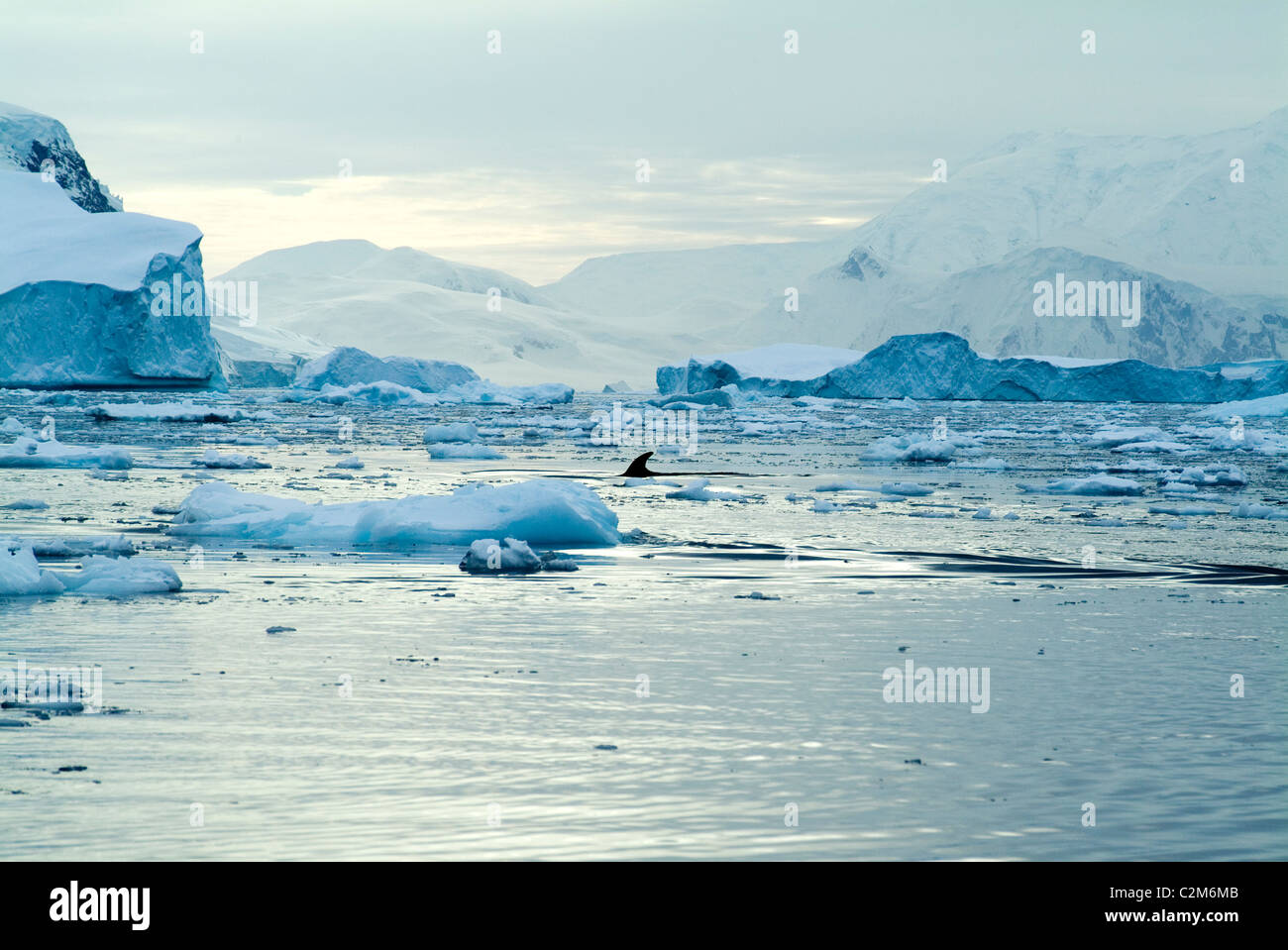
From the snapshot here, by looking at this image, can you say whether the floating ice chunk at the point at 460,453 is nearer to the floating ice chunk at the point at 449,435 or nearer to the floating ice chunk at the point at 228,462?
the floating ice chunk at the point at 228,462

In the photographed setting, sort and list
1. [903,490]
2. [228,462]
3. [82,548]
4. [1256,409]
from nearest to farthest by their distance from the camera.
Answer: [82,548]
[903,490]
[228,462]
[1256,409]

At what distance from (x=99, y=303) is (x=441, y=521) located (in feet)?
115

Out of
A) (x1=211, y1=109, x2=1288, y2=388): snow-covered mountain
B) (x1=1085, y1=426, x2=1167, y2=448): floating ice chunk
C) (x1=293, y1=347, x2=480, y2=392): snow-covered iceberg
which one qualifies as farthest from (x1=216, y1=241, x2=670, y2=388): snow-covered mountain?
(x1=1085, y1=426, x2=1167, y2=448): floating ice chunk

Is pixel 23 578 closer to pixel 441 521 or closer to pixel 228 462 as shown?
pixel 441 521

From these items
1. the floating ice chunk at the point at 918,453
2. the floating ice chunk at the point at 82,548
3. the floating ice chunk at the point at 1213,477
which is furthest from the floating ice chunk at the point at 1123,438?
the floating ice chunk at the point at 82,548

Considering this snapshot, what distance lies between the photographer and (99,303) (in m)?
41.4

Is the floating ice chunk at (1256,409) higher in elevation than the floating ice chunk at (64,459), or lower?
higher

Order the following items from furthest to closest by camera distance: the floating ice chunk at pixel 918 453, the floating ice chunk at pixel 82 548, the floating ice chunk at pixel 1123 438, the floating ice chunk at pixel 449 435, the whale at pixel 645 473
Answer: the floating ice chunk at pixel 1123 438 → the floating ice chunk at pixel 449 435 → the floating ice chunk at pixel 918 453 → the whale at pixel 645 473 → the floating ice chunk at pixel 82 548

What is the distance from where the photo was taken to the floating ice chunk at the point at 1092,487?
1571cm

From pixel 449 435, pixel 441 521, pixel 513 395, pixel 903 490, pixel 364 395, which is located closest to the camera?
pixel 441 521

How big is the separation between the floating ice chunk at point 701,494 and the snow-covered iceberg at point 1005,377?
39401 millimetres

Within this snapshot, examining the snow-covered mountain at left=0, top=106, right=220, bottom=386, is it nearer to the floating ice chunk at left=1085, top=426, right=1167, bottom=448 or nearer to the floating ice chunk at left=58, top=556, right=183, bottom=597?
the floating ice chunk at left=1085, top=426, right=1167, bottom=448

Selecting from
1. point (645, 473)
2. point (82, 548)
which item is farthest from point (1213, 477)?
point (82, 548)

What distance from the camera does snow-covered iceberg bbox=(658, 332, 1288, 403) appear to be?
174ft
